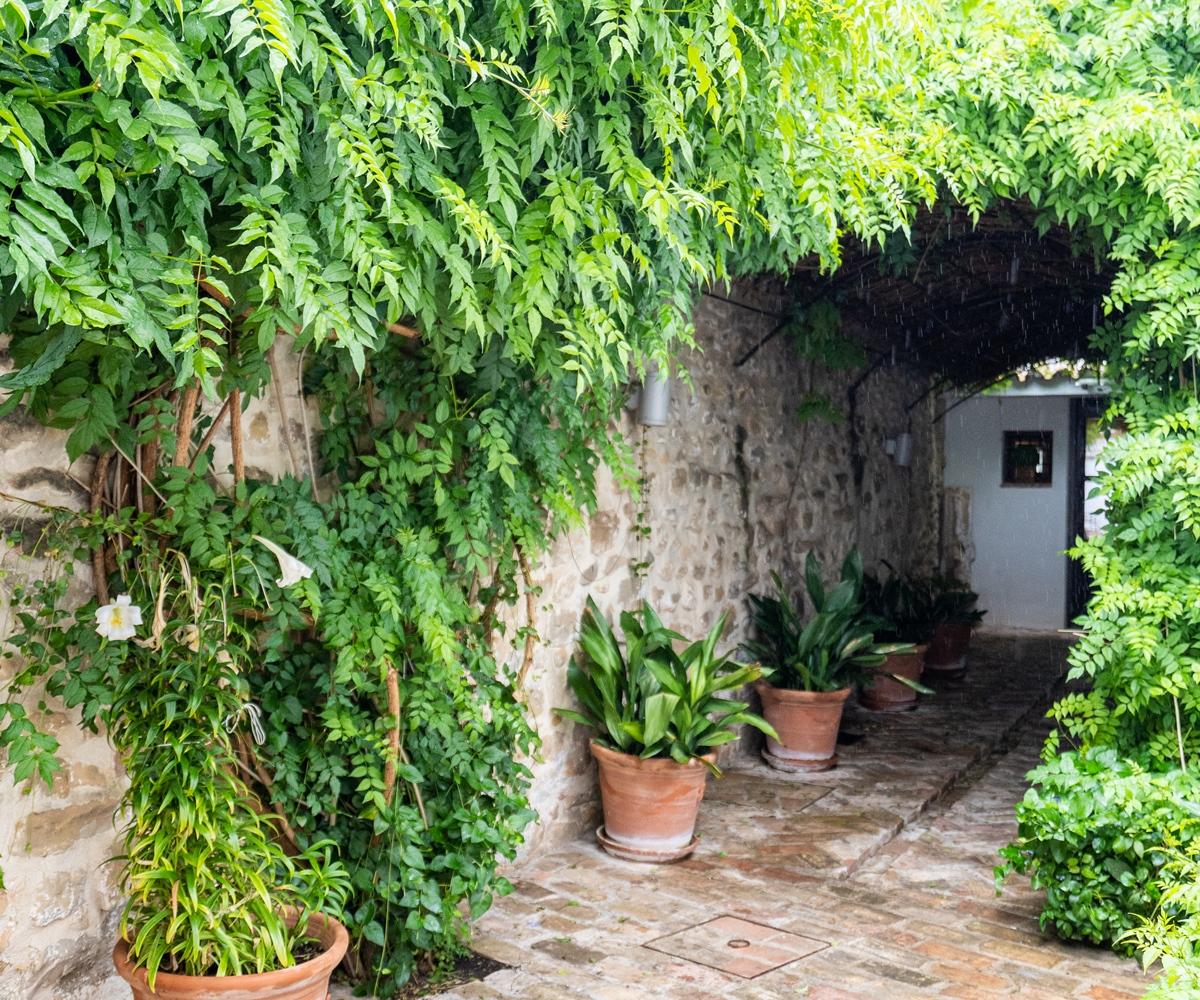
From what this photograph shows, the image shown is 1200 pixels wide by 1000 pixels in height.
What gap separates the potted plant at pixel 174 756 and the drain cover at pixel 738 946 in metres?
1.29

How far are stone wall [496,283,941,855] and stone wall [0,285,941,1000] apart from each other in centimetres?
1

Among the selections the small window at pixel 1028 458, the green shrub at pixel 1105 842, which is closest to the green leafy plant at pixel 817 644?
the green shrub at pixel 1105 842

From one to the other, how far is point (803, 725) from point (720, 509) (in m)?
1.22

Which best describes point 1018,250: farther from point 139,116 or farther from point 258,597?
point 139,116

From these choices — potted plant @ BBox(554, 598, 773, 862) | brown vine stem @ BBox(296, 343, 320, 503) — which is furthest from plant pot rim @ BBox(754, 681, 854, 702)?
brown vine stem @ BBox(296, 343, 320, 503)

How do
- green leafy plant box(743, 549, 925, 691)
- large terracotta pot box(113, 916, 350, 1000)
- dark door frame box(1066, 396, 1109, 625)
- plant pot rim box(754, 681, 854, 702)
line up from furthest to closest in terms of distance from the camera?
dark door frame box(1066, 396, 1109, 625) → green leafy plant box(743, 549, 925, 691) → plant pot rim box(754, 681, 854, 702) → large terracotta pot box(113, 916, 350, 1000)

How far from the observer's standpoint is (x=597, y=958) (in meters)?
3.51

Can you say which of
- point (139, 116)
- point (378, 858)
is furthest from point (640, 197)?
point (378, 858)

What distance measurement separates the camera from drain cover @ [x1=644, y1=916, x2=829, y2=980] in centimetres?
349

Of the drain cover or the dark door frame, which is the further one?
the dark door frame

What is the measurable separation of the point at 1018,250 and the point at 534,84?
4221mm

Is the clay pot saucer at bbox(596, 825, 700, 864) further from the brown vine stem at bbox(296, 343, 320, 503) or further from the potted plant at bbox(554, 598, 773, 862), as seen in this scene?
the brown vine stem at bbox(296, 343, 320, 503)

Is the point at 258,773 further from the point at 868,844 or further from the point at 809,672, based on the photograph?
the point at 809,672

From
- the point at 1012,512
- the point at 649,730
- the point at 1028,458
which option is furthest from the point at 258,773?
the point at 1028,458
